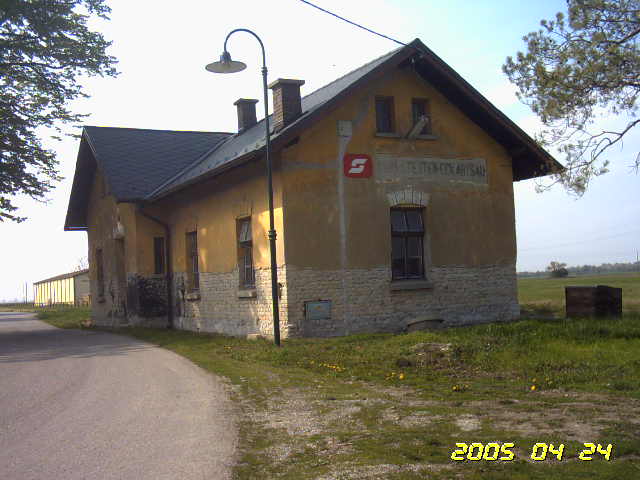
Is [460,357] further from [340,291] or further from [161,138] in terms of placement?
[161,138]

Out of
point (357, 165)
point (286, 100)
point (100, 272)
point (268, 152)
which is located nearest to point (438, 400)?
point (268, 152)

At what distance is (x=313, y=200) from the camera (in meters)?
15.0

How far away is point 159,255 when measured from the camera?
22.5 m

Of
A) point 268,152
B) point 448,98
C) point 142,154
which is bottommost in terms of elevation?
point 268,152

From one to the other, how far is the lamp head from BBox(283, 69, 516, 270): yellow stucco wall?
2.16 m

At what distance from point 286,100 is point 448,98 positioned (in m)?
4.10

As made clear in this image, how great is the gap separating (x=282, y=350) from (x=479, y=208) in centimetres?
719

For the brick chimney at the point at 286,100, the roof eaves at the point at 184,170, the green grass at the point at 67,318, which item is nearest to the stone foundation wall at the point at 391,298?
the brick chimney at the point at 286,100

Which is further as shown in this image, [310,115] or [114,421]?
[310,115]

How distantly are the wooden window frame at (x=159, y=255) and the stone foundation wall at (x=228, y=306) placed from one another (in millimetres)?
1133

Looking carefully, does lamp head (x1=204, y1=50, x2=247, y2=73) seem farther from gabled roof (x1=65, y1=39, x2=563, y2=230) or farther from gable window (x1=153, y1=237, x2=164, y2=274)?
gable window (x1=153, y1=237, x2=164, y2=274)

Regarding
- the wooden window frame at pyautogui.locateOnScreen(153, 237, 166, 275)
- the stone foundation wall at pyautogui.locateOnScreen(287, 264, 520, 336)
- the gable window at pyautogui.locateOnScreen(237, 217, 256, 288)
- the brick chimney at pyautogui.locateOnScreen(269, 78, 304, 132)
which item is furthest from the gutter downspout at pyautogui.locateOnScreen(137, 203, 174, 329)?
the stone foundation wall at pyautogui.locateOnScreen(287, 264, 520, 336)

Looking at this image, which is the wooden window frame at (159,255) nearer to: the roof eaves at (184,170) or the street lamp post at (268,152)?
the roof eaves at (184,170)

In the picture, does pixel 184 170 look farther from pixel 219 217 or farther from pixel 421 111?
pixel 421 111
